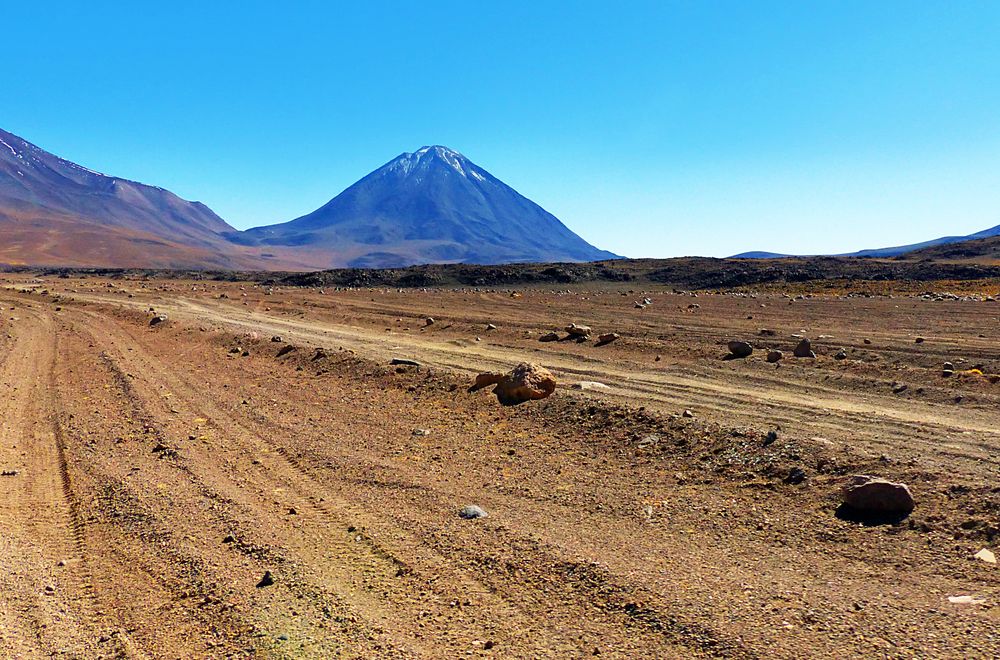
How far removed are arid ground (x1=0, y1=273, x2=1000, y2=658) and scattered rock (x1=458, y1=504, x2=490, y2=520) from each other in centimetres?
9

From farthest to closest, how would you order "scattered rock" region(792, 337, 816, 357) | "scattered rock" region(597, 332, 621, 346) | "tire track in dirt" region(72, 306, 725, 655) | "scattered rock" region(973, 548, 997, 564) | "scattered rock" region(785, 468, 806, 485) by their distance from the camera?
"scattered rock" region(597, 332, 621, 346) < "scattered rock" region(792, 337, 816, 357) < "scattered rock" region(785, 468, 806, 485) < "scattered rock" region(973, 548, 997, 564) < "tire track in dirt" region(72, 306, 725, 655)

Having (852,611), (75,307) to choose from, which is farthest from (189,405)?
(75,307)

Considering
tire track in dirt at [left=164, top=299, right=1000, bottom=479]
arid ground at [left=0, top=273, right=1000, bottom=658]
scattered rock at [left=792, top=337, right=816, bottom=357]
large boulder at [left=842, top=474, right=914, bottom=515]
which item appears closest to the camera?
arid ground at [left=0, top=273, right=1000, bottom=658]

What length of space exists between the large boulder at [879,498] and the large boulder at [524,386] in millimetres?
4818

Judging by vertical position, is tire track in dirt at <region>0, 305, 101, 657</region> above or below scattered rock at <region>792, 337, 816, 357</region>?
below

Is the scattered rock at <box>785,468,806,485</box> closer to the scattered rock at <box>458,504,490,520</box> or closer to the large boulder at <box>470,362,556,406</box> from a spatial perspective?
the scattered rock at <box>458,504,490,520</box>

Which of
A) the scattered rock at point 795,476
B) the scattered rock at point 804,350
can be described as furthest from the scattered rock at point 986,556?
the scattered rock at point 804,350

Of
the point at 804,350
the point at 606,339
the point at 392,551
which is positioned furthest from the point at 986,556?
the point at 606,339

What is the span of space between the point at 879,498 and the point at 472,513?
3.51 meters

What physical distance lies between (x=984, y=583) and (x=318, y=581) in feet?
15.3

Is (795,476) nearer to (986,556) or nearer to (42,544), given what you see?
(986,556)

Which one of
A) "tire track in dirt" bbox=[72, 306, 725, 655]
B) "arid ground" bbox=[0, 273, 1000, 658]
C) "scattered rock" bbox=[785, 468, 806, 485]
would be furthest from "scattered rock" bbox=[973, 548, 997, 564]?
"tire track in dirt" bbox=[72, 306, 725, 655]

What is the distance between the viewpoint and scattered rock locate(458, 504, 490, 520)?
5895 millimetres

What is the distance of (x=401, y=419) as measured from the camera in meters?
9.50
